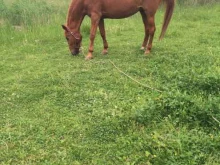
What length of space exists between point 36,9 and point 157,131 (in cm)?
862

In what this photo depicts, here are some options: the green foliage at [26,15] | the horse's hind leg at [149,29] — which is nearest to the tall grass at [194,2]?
the green foliage at [26,15]

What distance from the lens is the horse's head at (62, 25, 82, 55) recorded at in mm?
6943

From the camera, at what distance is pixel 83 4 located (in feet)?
22.2

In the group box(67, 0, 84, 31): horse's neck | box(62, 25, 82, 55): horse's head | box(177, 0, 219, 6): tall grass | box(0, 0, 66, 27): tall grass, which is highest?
box(67, 0, 84, 31): horse's neck

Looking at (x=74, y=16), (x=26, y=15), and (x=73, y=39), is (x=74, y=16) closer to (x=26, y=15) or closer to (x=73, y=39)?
(x=73, y=39)

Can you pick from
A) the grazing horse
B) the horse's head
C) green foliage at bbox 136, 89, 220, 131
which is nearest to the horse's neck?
the grazing horse

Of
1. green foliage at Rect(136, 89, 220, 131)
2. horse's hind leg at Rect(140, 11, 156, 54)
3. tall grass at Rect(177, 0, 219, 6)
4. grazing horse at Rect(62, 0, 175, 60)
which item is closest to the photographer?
green foliage at Rect(136, 89, 220, 131)

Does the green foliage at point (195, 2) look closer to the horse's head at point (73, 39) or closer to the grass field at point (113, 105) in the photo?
the grass field at point (113, 105)

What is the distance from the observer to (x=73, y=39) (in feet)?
23.1

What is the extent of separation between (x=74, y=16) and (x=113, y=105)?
2.93 metres

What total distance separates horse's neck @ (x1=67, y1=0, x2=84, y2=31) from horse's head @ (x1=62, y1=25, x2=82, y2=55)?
12 cm

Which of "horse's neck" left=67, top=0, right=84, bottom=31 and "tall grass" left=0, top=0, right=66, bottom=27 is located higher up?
"horse's neck" left=67, top=0, right=84, bottom=31

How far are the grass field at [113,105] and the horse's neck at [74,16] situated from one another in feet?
2.26

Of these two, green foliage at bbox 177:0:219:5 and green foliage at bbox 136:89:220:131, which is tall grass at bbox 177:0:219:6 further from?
green foliage at bbox 136:89:220:131
